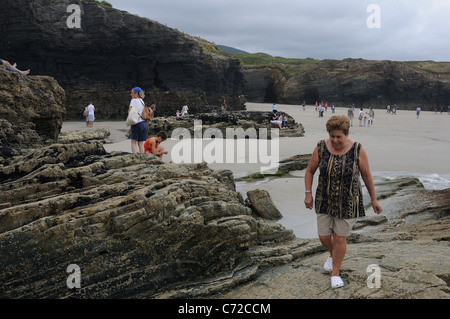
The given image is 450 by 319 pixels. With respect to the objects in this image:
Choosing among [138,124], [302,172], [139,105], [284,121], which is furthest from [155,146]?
[284,121]

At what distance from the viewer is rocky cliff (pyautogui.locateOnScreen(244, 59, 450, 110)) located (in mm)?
63312

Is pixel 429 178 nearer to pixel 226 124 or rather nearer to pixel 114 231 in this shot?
pixel 114 231

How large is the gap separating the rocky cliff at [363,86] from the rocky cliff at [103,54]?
31.8m

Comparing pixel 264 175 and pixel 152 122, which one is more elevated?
pixel 152 122

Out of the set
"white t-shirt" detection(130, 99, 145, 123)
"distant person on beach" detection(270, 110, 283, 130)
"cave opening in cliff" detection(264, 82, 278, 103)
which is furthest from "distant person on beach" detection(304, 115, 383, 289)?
"cave opening in cliff" detection(264, 82, 278, 103)

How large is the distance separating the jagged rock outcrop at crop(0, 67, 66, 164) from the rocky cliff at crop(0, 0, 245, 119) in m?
17.6

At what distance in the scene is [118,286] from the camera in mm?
3867

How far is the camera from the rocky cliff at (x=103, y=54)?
25917 mm

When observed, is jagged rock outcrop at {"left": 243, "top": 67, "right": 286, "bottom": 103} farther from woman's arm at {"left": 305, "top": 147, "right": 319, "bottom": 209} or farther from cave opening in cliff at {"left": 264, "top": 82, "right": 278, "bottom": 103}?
woman's arm at {"left": 305, "top": 147, "right": 319, "bottom": 209}

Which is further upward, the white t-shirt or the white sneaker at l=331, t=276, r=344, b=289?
the white t-shirt

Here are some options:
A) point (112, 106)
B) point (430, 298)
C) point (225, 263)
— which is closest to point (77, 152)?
point (225, 263)

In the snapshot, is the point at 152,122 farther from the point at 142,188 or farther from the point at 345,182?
the point at 345,182

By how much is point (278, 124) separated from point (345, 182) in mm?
17661

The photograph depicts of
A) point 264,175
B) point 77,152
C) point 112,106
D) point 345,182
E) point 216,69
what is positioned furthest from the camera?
point 216,69
